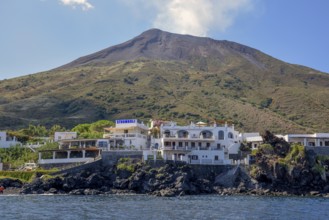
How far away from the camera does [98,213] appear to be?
43688mm

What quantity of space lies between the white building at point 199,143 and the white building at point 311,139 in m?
9.96

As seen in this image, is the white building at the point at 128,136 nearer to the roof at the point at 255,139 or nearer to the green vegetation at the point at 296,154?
the roof at the point at 255,139

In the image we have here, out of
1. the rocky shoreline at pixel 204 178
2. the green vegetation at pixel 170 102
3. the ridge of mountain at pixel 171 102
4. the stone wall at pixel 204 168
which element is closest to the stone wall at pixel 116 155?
the rocky shoreline at pixel 204 178

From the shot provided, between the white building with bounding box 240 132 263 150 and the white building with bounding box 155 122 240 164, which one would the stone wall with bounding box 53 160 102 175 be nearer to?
the white building with bounding box 155 122 240 164

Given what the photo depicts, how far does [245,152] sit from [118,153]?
2279 centimetres

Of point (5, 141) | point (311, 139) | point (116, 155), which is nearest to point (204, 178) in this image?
point (116, 155)

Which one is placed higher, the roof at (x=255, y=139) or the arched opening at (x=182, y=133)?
the arched opening at (x=182, y=133)

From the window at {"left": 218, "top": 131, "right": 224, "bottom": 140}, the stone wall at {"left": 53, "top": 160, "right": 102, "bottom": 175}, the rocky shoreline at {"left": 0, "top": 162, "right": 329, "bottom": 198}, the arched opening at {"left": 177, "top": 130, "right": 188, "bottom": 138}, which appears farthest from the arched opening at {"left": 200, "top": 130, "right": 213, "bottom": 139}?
the stone wall at {"left": 53, "top": 160, "right": 102, "bottom": 175}

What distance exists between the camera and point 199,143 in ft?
272

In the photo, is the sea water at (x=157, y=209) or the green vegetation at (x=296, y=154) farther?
the green vegetation at (x=296, y=154)

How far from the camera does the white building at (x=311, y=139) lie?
84.1 metres

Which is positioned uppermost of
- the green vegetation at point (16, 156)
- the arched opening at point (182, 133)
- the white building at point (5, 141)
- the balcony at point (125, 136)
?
the arched opening at point (182, 133)

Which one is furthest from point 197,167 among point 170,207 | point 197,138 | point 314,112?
point 314,112

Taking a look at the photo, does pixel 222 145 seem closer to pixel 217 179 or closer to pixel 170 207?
pixel 217 179
